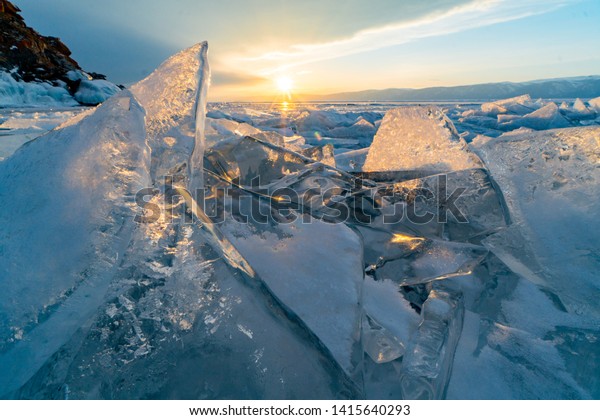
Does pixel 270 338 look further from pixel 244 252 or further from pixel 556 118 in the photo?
pixel 556 118

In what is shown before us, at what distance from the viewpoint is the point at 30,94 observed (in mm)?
11805

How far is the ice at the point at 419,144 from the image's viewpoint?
4.73 feet

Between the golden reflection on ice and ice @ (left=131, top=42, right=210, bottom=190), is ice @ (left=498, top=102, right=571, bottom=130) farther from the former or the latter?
ice @ (left=131, top=42, right=210, bottom=190)

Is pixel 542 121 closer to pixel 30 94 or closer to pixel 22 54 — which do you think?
pixel 30 94

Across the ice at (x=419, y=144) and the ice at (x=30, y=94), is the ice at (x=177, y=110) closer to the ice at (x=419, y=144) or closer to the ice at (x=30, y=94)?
the ice at (x=419, y=144)

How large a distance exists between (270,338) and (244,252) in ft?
0.95

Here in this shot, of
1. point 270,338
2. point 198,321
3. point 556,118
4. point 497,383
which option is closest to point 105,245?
point 198,321

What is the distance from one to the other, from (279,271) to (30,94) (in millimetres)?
15209

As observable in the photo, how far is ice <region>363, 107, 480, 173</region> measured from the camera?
1.44 m

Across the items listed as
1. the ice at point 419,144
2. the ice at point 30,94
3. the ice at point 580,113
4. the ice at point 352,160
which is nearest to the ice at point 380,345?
the ice at point 419,144

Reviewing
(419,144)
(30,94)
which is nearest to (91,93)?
(30,94)

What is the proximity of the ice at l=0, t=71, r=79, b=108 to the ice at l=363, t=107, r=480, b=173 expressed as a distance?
13062 mm

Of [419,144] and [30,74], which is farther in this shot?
[30,74]

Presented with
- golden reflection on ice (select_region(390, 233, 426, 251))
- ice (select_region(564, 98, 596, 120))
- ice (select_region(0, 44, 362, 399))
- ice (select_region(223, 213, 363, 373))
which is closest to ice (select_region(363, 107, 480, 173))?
golden reflection on ice (select_region(390, 233, 426, 251))
